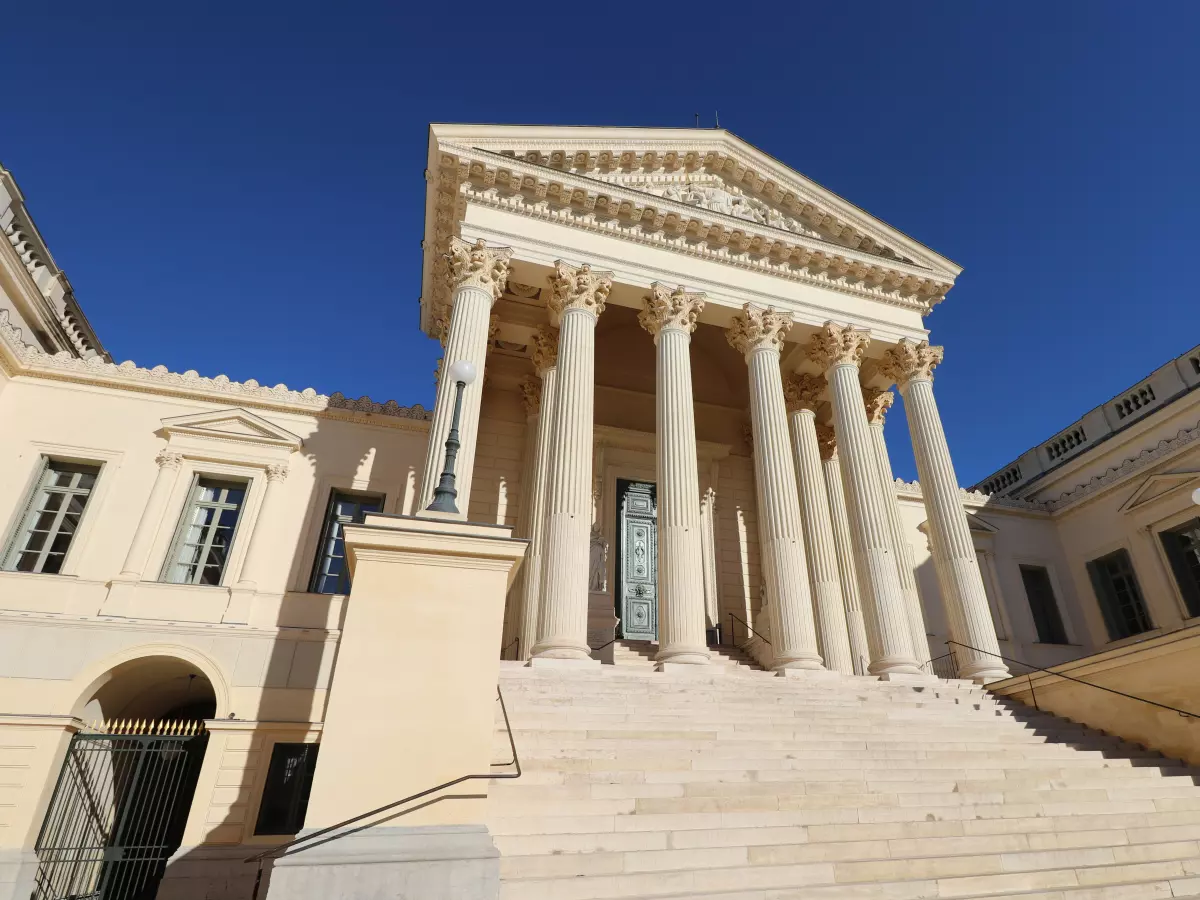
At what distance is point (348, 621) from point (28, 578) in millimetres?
11211

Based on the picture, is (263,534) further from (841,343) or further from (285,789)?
(841,343)


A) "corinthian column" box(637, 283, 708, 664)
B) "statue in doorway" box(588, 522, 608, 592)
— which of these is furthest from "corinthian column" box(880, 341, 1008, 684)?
"statue in doorway" box(588, 522, 608, 592)

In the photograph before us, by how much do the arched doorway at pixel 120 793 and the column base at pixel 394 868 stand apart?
741cm

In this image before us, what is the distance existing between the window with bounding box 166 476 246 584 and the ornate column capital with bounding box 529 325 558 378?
719cm

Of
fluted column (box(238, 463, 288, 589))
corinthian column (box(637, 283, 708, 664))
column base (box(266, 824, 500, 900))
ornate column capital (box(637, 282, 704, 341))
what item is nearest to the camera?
column base (box(266, 824, 500, 900))

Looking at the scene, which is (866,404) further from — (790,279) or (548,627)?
(548,627)

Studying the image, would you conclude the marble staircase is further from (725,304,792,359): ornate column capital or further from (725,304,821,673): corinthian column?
(725,304,792,359): ornate column capital

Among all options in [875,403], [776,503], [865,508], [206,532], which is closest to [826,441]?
[875,403]

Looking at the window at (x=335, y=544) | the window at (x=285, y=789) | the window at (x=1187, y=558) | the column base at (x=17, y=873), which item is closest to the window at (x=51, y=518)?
the window at (x=335, y=544)

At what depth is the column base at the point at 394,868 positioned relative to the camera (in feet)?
14.5

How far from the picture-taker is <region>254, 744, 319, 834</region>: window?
36.7 ft

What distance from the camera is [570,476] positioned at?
12422 mm

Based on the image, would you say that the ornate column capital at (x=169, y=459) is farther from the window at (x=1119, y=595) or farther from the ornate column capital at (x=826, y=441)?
the window at (x=1119, y=595)

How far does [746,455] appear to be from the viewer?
19938 mm
